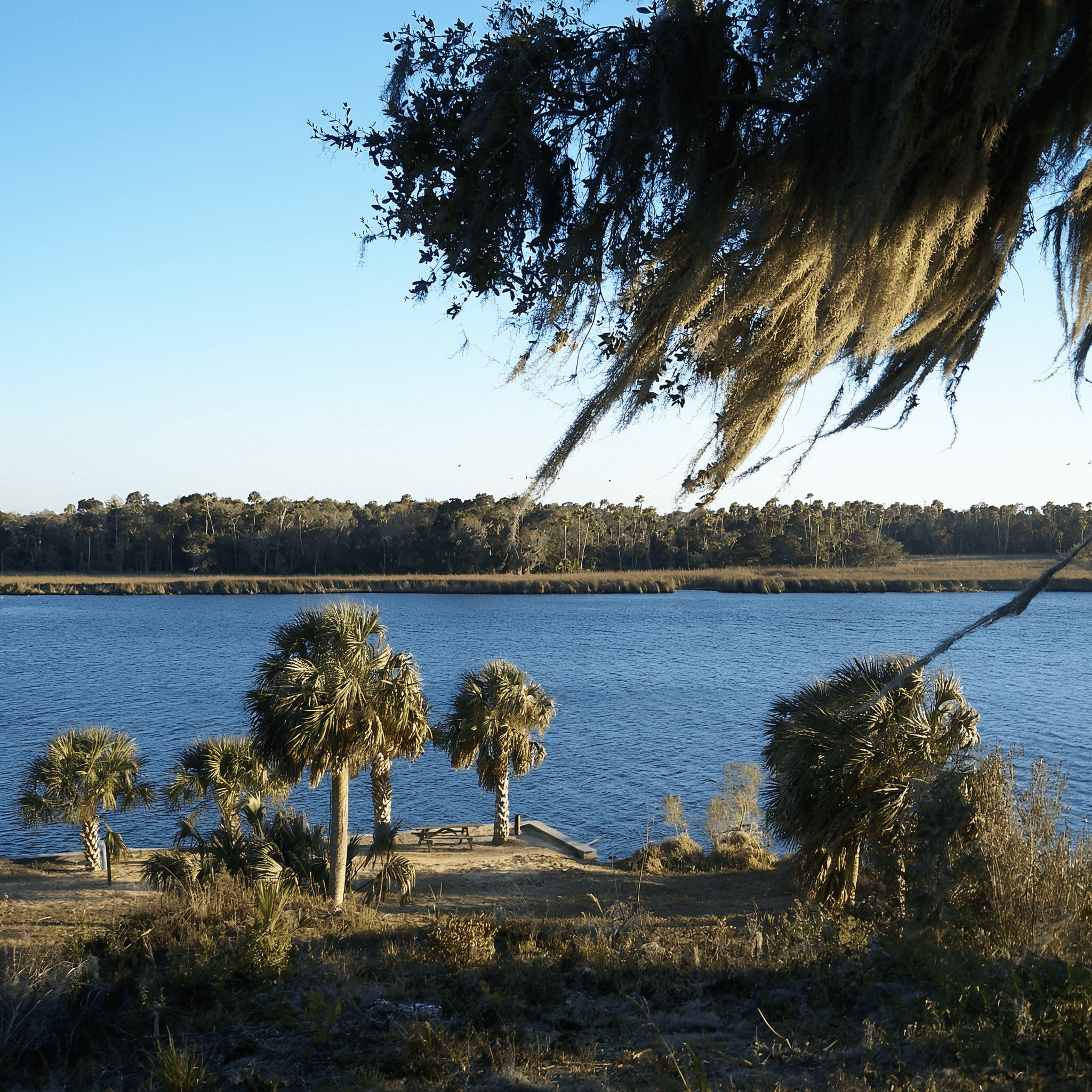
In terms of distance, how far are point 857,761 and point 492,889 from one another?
31.2ft

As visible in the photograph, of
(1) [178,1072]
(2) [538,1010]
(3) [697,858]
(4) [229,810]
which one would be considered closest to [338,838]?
(4) [229,810]

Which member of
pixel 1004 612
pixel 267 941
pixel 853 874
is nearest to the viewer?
pixel 1004 612

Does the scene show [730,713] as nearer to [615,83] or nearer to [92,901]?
[92,901]

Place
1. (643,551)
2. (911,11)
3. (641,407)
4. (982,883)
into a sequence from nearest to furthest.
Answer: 1. (911,11)
2. (641,407)
3. (982,883)
4. (643,551)

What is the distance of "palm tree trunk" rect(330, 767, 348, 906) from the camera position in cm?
1409

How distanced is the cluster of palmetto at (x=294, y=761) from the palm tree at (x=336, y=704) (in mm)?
18

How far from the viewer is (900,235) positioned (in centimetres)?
270

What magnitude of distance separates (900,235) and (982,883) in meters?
6.89

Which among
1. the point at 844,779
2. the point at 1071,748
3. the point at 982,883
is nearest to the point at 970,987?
the point at 982,883

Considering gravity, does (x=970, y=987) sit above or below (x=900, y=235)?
below

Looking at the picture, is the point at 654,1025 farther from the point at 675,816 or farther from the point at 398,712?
the point at 675,816

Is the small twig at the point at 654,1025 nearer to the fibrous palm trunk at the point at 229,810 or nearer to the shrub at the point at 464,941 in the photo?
the shrub at the point at 464,941

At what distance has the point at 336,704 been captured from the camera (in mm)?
13406

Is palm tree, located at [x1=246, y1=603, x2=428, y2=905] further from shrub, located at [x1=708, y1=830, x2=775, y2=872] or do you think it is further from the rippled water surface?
the rippled water surface
